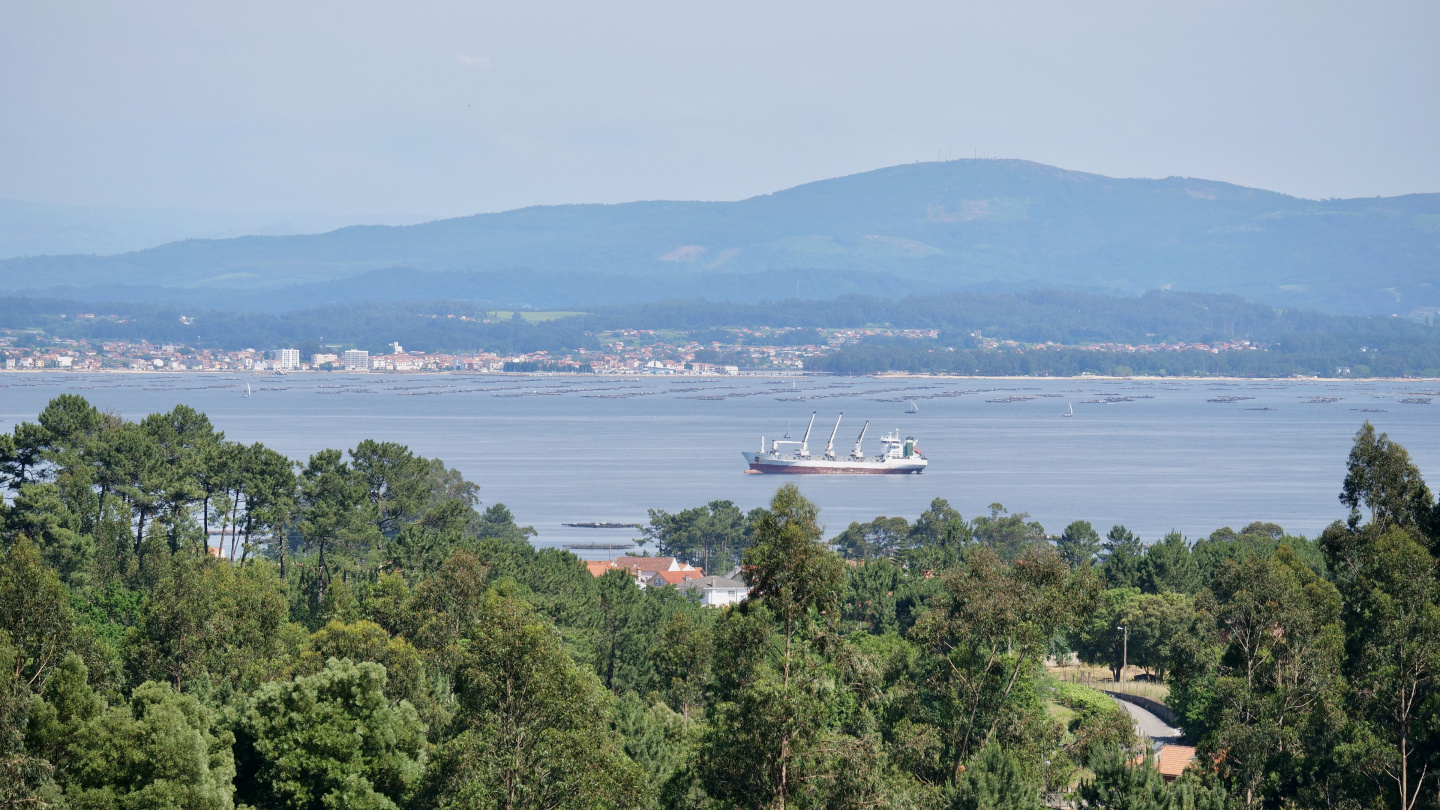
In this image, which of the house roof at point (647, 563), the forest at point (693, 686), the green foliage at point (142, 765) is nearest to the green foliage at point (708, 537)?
the house roof at point (647, 563)

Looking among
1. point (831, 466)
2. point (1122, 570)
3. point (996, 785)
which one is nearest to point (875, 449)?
point (831, 466)

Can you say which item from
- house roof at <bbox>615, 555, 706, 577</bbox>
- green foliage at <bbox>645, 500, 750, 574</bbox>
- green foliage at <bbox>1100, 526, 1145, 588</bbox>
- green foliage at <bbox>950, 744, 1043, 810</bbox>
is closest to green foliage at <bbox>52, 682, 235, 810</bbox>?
green foliage at <bbox>950, 744, 1043, 810</bbox>

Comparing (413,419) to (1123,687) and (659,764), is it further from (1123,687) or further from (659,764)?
(659,764)

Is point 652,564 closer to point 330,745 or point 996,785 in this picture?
point 330,745

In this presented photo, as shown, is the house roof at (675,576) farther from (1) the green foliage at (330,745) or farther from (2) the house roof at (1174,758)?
(1) the green foliage at (330,745)

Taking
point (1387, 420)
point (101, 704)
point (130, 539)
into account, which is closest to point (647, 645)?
point (130, 539)

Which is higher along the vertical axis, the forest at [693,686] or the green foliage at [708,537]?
the forest at [693,686]
